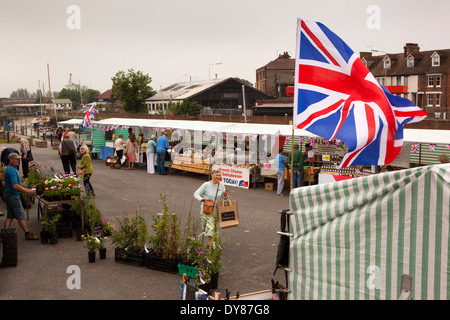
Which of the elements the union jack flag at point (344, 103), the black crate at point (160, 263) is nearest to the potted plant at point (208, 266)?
the black crate at point (160, 263)

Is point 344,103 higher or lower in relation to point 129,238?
higher

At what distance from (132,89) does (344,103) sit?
6794 centimetres

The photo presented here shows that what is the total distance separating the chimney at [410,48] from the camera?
6539 cm

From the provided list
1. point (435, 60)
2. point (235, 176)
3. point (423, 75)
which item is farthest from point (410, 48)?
point (235, 176)

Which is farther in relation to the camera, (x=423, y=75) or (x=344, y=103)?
(x=423, y=75)

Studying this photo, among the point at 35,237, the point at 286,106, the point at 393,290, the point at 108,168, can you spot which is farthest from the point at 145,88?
the point at 393,290

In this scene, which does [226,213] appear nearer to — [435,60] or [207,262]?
[207,262]

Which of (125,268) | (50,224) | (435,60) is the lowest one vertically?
(125,268)

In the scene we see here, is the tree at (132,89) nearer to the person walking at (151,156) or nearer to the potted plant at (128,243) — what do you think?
the person walking at (151,156)

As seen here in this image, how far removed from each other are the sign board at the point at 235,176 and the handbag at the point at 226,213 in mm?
9279

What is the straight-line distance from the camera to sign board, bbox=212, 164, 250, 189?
62.3 feet

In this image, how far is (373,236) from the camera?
529 cm
